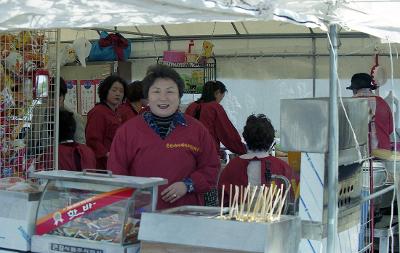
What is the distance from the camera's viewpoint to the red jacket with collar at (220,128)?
6.42 metres

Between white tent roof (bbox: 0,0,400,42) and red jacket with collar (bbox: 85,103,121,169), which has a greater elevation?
white tent roof (bbox: 0,0,400,42)

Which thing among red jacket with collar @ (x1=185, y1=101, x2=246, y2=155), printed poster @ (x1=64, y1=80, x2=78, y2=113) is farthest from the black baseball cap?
printed poster @ (x1=64, y1=80, x2=78, y2=113)

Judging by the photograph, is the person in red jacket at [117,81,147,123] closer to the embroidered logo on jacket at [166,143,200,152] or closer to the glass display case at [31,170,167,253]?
the embroidered logo on jacket at [166,143,200,152]

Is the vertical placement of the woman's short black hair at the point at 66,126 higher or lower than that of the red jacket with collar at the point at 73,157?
higher

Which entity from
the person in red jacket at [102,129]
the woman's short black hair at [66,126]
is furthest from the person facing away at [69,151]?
the person in red jacket at [102,129]

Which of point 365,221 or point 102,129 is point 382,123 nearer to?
point 365,221

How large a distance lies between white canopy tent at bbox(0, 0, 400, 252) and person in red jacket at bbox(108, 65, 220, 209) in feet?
1.57

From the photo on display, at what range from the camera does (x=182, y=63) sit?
8602 mm

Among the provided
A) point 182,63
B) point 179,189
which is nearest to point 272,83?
point 182,63

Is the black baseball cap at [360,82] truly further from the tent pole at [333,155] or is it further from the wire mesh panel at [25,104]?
the tent pole at [333,155]

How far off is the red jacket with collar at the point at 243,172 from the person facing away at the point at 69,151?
964mm

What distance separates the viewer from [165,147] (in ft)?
10.4

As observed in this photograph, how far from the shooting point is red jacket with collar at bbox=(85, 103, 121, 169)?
205 inches

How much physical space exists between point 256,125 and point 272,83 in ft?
14.2
